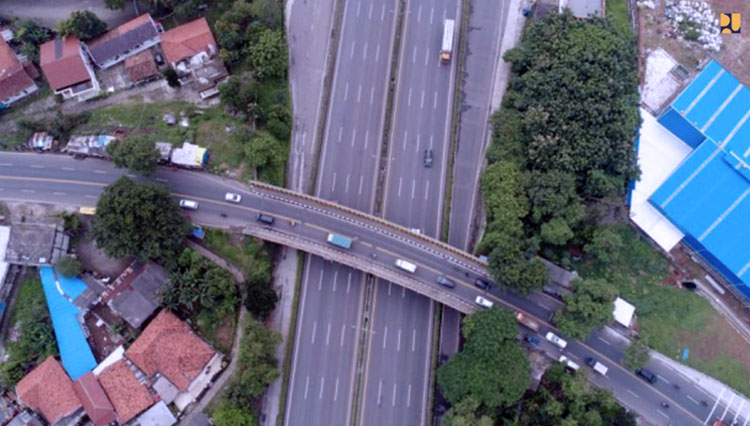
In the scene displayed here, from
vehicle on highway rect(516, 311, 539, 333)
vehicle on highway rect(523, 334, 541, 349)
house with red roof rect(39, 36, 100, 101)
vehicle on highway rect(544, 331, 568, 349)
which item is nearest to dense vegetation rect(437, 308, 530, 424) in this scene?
vehicle on highway rect(516, 311, 539, 333)

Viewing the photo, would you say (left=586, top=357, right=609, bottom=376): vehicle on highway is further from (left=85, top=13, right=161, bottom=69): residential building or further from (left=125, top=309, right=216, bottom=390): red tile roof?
(left=85, top=13, right=161, bottom=69): residential building

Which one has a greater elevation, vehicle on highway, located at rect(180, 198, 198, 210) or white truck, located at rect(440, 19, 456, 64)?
white truck, located at rect(440, 19, 456, 64)

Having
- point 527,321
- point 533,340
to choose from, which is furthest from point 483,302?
point 533,340

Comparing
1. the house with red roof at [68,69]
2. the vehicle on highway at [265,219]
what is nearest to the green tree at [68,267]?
the vehicle on highway at [265,219]

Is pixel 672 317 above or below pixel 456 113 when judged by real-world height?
below

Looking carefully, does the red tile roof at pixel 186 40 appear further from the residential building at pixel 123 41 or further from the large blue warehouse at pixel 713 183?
the large blue warehouse at pixel 713 183

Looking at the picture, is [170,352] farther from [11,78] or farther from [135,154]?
[11,78]

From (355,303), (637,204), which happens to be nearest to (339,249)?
(355,303)

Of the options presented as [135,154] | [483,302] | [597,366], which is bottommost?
[597,366]
